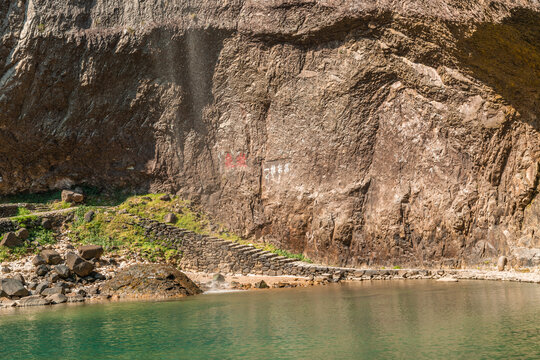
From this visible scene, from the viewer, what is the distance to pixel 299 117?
29688mm

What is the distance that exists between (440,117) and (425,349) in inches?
729

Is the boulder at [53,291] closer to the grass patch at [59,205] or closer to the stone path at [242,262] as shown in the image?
the stone path at [242,262]

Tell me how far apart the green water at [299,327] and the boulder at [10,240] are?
7161mm

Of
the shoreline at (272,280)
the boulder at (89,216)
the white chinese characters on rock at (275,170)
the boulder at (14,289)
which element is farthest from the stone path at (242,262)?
the boulder at (14,289)

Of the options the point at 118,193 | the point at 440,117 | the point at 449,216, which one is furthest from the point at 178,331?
the point at 118,193

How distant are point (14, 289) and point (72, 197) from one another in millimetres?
11391

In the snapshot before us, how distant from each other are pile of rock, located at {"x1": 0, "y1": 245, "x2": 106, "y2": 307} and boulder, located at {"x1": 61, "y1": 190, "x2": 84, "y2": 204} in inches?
294

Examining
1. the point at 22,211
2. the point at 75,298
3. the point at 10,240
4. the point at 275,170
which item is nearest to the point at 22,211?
the point at 22,211

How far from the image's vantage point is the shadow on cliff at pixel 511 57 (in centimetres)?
2066

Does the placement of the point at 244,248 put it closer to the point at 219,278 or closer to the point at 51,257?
the point at 219,278

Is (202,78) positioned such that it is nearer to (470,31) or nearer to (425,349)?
(470,31)

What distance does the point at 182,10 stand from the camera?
31203 millimetres

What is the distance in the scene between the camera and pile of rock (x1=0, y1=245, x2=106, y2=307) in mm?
20188

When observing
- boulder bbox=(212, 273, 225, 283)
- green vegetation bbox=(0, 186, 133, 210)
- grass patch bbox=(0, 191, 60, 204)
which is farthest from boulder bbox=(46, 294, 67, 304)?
grass patch bbox=(0, 191, 60, 204)
